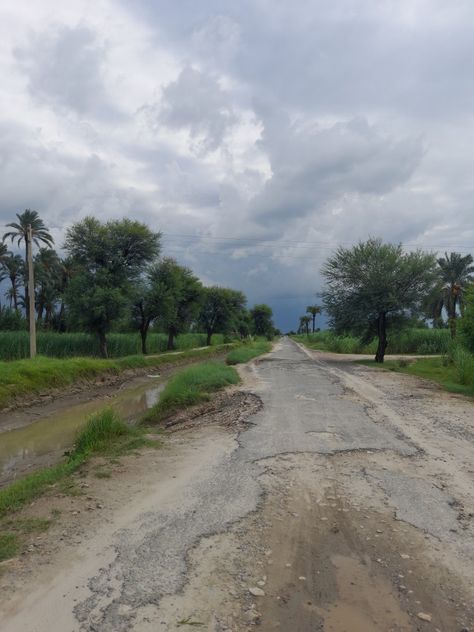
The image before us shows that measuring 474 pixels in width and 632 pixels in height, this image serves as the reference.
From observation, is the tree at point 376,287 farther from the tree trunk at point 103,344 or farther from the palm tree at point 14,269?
the palm tree at point 14,269

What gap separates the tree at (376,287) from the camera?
103ft

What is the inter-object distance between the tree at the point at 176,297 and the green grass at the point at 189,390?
23326mm

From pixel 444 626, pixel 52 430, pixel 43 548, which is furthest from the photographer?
pixel 52 430

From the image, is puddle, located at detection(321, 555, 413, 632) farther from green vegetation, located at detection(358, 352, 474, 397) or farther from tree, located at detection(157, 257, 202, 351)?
tree, located at detection(157, 257, 202, 351)

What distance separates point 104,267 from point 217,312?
33.9 metres

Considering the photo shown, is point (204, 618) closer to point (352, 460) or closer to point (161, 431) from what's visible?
point (352, 460)

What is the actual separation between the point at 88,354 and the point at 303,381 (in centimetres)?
2164

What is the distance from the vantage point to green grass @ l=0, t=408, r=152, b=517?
245 inches

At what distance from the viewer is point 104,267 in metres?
34.9

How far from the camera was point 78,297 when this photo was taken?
110ft

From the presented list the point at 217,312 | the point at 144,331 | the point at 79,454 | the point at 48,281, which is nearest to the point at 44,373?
the point at 79,454

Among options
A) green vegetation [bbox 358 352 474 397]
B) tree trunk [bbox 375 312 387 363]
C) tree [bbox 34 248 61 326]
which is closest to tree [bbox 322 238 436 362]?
tree trunk [bbox 375 312 387 363]

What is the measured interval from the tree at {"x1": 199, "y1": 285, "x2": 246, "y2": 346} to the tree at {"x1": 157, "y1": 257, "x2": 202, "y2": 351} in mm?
12151

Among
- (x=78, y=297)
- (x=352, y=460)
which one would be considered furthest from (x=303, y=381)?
(x=78, y=297)
